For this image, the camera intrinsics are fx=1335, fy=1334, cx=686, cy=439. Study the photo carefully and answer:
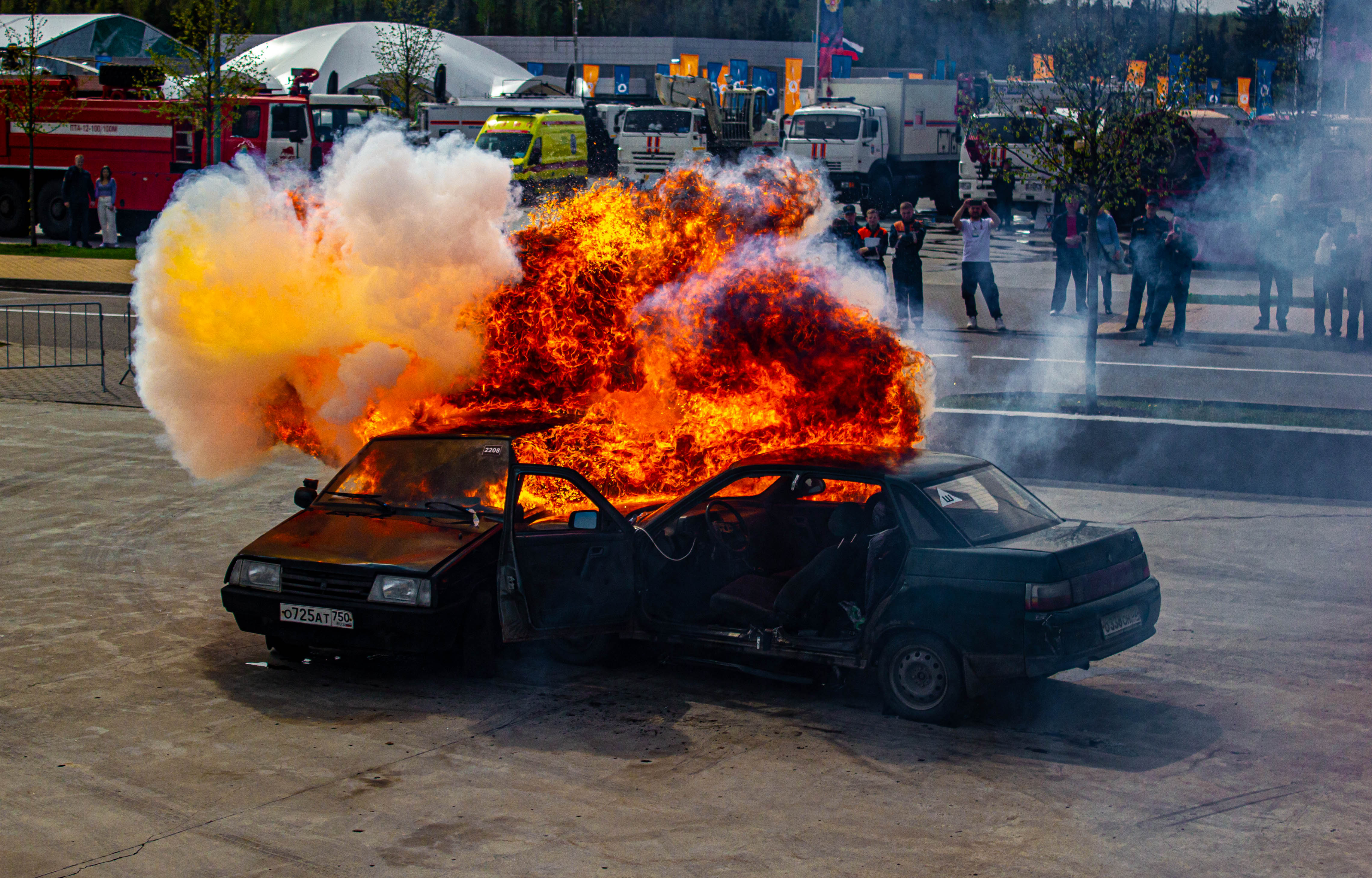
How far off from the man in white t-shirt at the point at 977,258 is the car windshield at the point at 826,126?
52.2ft

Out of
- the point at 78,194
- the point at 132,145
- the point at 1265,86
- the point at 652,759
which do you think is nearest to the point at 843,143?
the point at 1265,86

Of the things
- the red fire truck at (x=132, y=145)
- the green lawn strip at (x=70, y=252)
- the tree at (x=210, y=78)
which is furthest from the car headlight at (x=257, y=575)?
the red fire truck at (x=132, y=145)

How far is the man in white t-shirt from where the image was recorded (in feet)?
65.1

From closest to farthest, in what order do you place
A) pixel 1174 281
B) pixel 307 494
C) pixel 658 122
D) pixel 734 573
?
pixel 734 573 → pixel 307 494 → pixel 1174 281 → pixel 658 122

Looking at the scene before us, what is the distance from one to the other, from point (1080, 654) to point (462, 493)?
3396mm

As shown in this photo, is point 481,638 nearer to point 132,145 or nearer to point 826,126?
point 132,145

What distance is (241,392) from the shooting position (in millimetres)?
8859

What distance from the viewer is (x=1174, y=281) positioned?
18781 millimetres

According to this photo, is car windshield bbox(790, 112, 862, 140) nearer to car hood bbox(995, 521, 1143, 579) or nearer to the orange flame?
the orange flame

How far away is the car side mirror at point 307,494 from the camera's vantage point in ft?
25.7

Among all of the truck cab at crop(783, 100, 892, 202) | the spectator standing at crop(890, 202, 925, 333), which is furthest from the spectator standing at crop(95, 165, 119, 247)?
the spectator standing at crop(890, 202, 925, 333)

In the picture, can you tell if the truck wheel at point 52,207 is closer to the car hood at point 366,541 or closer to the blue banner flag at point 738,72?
the car hood at point 366,541

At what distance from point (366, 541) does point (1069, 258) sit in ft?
51.9

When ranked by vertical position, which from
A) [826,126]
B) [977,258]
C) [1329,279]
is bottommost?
[1329,279]
